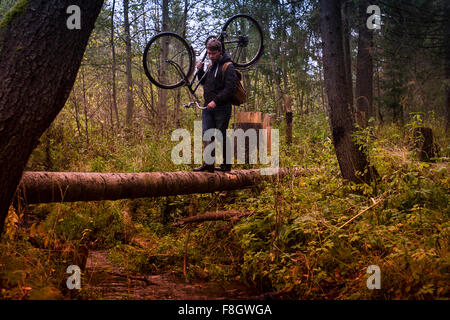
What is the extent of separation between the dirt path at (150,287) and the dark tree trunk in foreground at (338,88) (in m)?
2.49

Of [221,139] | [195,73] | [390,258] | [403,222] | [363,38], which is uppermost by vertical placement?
[363,38]

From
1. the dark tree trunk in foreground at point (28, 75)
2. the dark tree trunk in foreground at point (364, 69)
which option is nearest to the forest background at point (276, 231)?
the dark tree trunk in foreground at point (28, 75)

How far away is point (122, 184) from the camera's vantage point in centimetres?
505

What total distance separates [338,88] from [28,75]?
4.18 meters

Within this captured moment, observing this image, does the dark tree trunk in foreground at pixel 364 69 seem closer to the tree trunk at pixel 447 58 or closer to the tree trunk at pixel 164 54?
the tree trunk at pixel 447 58

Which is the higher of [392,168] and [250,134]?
[250,134]

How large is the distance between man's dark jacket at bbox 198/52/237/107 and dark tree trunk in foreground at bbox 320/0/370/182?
151 centimetres

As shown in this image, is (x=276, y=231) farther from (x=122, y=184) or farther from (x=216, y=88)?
(x=216, y=88)

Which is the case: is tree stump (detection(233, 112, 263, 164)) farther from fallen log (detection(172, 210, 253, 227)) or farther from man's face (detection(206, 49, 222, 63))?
fallen log (detection(172, 210, 253, 227))

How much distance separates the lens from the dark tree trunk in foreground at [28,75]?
2.72 metres

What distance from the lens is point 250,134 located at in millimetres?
7883

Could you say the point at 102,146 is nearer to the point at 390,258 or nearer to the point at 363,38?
the point at 390,258

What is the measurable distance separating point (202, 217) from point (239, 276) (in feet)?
4.35
